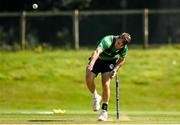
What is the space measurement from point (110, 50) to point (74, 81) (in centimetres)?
1385

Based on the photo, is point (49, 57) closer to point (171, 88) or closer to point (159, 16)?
point (171, 88)

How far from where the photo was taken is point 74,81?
29578mm

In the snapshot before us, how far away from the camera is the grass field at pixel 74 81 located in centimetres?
2738

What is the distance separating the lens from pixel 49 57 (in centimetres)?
3212

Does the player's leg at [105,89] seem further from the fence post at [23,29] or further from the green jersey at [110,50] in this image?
the fence post at [23,29]

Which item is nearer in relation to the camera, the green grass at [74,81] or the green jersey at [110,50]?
the green jersey at [110,50]

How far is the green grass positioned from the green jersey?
374 inches

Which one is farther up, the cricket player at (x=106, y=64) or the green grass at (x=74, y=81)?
the cricket player at (x=106, y=64)

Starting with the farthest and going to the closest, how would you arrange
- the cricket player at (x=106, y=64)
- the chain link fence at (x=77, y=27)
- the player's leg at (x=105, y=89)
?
the chain link fence at (x=77, y=27), the player's leg at (x=105, y=89), the cricket player at (x=106, y=64)

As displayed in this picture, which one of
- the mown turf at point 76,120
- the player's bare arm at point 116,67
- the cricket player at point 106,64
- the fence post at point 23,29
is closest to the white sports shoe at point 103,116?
the cricket player at point 106,64

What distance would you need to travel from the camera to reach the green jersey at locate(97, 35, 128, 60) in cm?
1563

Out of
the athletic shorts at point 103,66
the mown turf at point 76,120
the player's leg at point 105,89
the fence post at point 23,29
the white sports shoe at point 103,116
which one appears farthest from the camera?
the fence post at point 23,29

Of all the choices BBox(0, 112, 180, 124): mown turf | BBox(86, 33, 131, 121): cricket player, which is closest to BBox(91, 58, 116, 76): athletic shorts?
BBox(86, 33, 131, 121): cricket player

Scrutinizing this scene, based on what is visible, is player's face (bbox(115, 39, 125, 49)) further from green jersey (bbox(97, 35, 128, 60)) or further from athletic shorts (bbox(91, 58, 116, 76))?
athletic shorts (bbox(91, 58, 116, 76))
